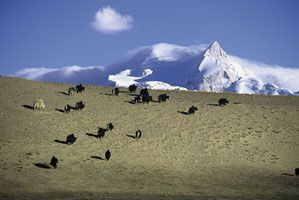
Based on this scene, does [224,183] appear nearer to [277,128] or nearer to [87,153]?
[87,153]

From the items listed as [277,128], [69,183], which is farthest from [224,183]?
[277,128]

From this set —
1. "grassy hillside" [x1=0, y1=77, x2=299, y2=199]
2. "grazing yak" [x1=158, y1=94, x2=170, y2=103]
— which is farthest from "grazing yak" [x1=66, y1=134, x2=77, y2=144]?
"grazing yak" [x1=158, y1=94, x2=170, y2=103]

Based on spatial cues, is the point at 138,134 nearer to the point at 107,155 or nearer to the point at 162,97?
the point at 107,155

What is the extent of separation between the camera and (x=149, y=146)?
6034 centimetres

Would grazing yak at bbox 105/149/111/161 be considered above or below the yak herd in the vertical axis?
below

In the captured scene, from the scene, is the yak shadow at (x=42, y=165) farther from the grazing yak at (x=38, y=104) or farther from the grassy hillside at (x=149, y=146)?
the grazing yak at (x=38, y=104)

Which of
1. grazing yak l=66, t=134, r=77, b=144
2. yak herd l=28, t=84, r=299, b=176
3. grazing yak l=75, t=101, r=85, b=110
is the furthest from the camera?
grazing yak l=75, t=101, r=85, b=110

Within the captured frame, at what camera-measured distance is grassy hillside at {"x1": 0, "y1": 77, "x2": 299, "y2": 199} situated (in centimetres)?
4206

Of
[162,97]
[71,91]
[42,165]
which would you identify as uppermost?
[162,97]

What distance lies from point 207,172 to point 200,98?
1338 inches

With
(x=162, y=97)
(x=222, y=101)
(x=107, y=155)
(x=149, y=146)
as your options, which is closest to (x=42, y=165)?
(x=107, y=155)

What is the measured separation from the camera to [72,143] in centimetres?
5800

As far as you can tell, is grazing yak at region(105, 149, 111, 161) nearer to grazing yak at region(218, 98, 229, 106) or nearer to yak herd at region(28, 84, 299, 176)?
yak herd at region(28, 84, 299, 176)

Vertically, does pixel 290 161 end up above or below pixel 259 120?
below
